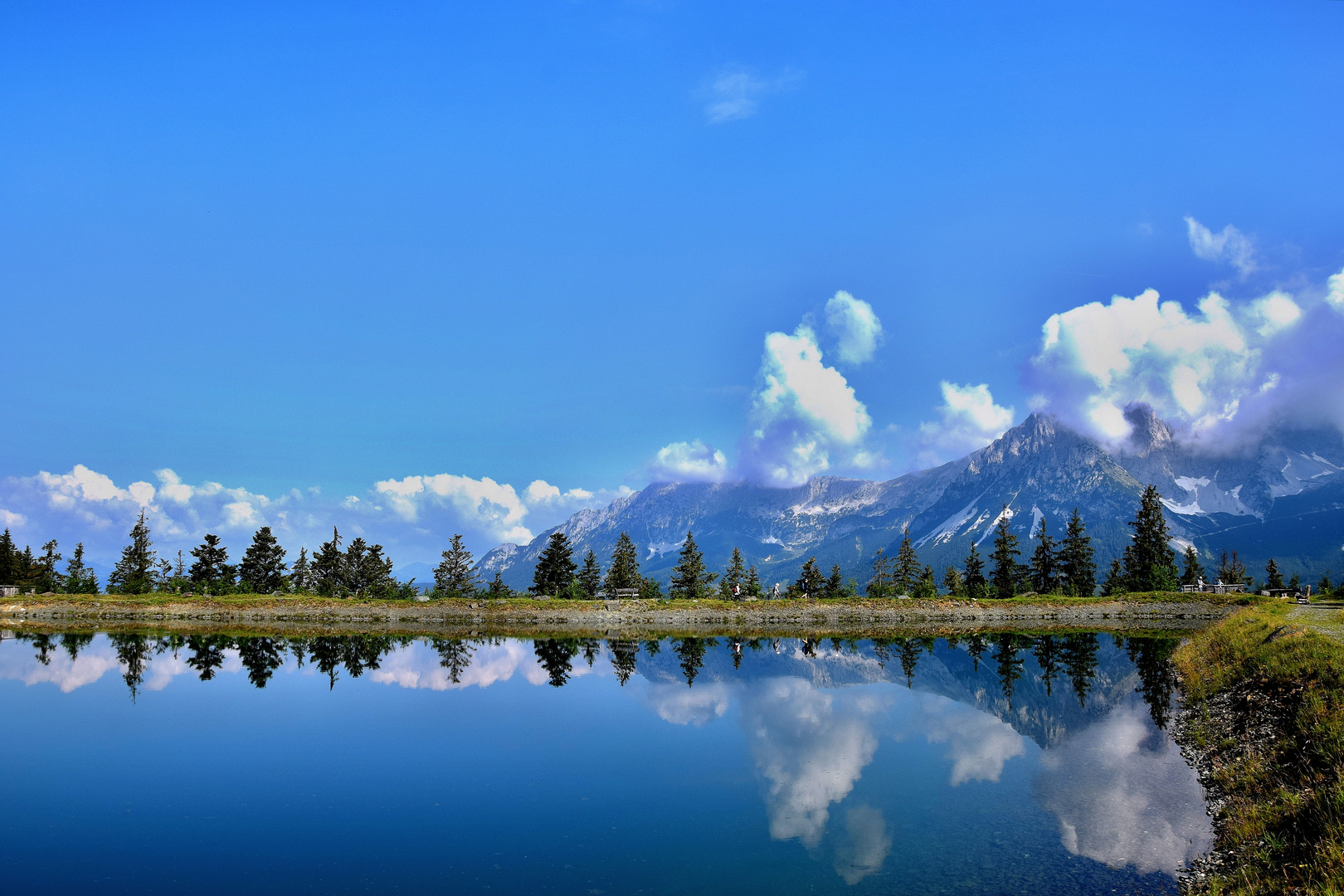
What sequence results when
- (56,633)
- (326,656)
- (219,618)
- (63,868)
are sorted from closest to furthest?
1. (63,868)
2. (326,656)
3. (56,633)
4. (219,618)

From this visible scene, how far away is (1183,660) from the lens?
179 ft

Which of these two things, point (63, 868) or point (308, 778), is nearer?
point (63, 868)

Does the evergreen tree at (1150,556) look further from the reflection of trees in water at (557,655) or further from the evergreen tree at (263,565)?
the evergreen tree at (263,565)

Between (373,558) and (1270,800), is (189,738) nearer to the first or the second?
(1270,800)

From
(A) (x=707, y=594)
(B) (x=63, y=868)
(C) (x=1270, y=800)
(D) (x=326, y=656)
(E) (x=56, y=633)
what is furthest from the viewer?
(A) (x=707, y=594)

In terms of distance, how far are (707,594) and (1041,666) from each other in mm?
59521

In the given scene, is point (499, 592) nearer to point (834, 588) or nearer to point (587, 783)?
point (834, 588)

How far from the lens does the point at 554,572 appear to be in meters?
113

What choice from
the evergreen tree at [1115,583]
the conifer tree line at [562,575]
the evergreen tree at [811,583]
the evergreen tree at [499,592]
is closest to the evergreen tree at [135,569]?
the conifer tree line at [562,575]

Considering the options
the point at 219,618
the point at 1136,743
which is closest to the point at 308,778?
the point at 1136,743

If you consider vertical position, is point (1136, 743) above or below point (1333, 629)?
below

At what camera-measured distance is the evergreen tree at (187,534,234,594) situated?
110 metres

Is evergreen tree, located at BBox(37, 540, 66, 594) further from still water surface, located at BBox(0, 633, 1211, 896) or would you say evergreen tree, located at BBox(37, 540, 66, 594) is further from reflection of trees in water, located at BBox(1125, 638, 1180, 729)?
reflection of trees in water, located at BBox(1125, 638, 1180, 729)

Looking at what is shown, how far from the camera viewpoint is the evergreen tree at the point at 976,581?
116 meters
